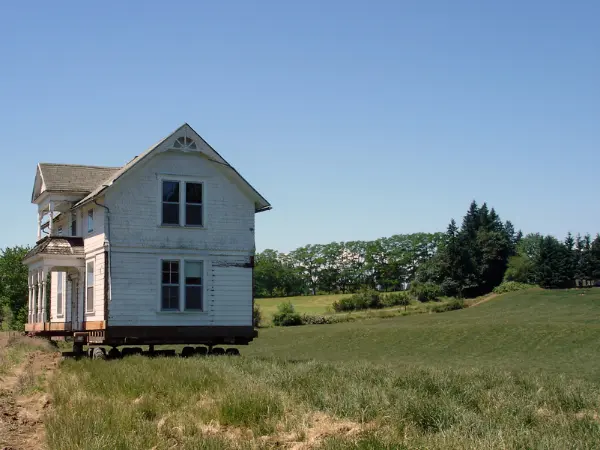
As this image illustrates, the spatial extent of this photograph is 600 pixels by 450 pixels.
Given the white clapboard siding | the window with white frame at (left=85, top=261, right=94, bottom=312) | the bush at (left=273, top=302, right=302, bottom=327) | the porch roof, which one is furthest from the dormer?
the bush at (left=273, top=302, right=302, bottom=327)

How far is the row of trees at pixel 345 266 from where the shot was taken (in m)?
173

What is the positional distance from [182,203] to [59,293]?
944cm

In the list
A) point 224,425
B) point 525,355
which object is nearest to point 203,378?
point 224,425

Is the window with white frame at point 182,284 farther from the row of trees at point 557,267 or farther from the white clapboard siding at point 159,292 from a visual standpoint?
the row of trees at point 557,267

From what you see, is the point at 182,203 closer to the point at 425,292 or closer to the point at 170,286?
the point at 170,286

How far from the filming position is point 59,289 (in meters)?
35.1

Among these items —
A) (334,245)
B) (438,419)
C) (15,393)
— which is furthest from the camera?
(334,245)

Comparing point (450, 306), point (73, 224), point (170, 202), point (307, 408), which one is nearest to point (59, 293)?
point (73, 224)

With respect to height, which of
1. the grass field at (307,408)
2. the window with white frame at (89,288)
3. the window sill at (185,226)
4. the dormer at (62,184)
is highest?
the dormer at (62,184)

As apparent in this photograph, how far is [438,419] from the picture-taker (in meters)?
11.3

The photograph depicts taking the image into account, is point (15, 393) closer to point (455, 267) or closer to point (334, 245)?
point (455, 267)

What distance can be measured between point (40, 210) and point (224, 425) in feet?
85.5

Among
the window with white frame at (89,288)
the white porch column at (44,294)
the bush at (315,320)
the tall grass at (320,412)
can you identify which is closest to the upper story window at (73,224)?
the white porch column at (44,294)

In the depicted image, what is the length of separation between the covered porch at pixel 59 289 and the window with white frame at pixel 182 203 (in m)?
4.41
